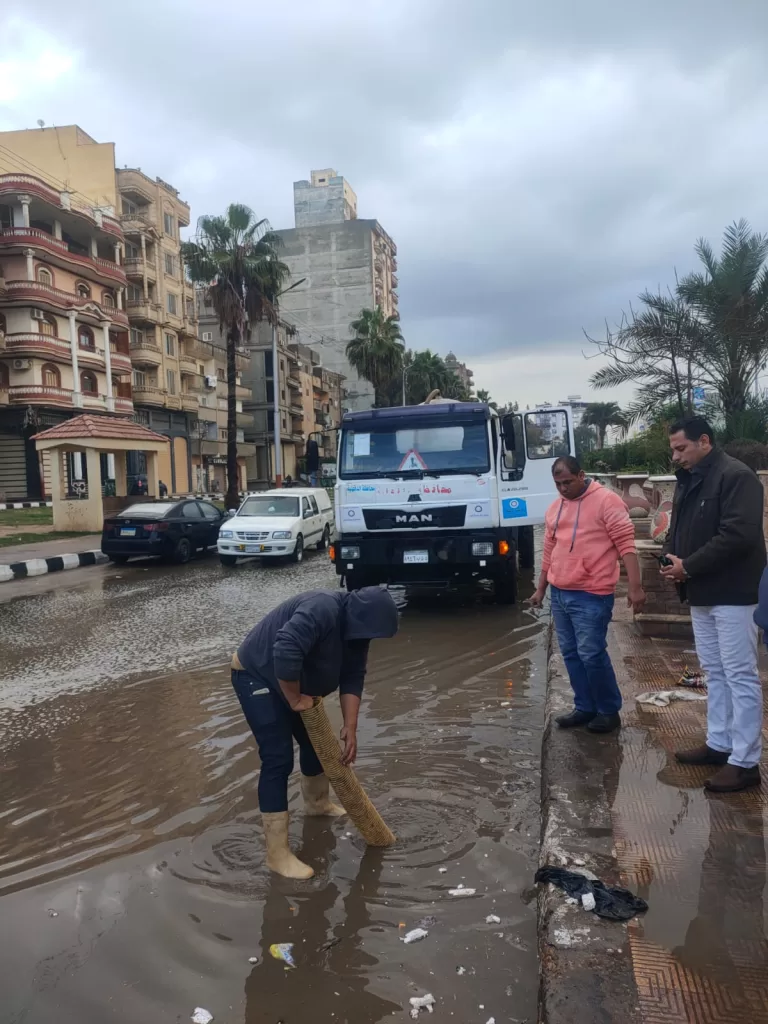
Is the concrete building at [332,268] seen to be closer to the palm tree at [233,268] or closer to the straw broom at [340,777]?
the palm tree at [233,268]

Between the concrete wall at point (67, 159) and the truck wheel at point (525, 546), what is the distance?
39.5 metres

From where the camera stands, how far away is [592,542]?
477cm

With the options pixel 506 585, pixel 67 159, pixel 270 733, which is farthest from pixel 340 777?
pixel 67 159

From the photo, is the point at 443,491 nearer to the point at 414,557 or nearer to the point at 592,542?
the point at 414,557

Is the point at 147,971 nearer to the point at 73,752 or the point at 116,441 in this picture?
the point at 73,752

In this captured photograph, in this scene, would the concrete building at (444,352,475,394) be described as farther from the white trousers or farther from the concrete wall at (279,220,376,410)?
the white trousers

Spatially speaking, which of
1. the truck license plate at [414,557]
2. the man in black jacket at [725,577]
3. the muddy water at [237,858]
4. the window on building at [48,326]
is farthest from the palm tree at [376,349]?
the man in black jacket at [725,577]

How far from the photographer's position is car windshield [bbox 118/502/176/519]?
1617 cm

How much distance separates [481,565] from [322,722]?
6052mm

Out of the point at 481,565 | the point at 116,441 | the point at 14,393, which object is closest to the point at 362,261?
the point at 14,393

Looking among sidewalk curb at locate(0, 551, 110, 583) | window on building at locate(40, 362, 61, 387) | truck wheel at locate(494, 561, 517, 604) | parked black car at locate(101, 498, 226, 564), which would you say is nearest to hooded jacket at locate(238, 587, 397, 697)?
truck wheel at locate(494, 561, 517, 604)

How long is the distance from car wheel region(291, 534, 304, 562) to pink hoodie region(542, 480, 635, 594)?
35.6 feet

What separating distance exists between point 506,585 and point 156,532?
335 inches

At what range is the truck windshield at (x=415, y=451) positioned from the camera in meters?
9.58
